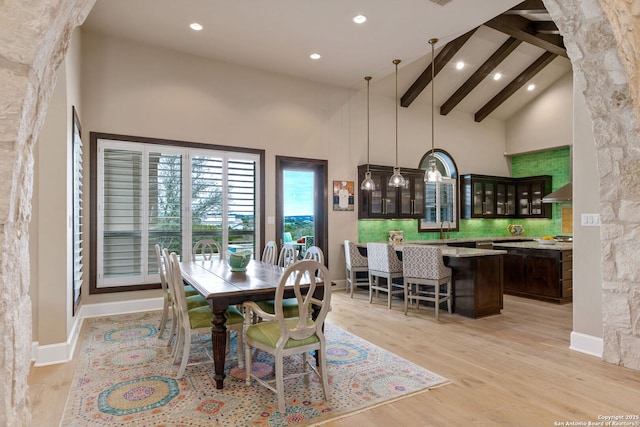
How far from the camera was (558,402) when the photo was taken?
99.3 inches

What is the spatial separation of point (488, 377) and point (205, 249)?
403cm

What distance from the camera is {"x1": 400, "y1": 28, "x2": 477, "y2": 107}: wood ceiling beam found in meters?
6.08

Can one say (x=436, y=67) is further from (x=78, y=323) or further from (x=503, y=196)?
(x=78, y=323)

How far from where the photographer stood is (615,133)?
9.40 feet

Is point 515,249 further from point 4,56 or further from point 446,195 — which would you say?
point 4,56

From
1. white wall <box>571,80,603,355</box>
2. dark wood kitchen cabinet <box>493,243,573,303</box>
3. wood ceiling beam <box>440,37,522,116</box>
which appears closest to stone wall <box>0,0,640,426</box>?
white wall <box>571,80,603,355</box>

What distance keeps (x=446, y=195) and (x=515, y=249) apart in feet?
7.46

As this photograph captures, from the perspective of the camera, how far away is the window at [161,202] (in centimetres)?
485

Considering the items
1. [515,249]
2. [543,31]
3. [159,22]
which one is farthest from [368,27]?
[515,249]

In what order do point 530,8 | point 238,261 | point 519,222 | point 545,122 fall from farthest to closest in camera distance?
point 519,222 < point 545,122 < point 530,8 < point 238,261

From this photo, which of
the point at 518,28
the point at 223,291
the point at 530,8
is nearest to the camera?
the point at 223,291

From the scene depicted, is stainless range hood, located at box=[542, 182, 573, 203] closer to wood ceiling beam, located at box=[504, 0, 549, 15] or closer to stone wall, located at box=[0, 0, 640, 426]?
wood ceiling beam, located at box=[504, 0, 549, 15]

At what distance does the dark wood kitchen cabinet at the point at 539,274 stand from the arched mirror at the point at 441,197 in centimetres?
179

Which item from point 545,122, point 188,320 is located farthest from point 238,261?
point 545,122
